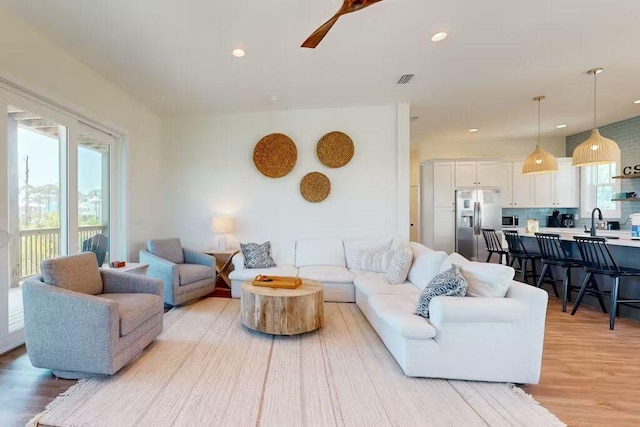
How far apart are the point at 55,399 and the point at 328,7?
345 centimetres

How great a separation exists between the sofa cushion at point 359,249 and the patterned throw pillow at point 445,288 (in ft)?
6.14

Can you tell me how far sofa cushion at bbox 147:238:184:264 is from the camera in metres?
3.98

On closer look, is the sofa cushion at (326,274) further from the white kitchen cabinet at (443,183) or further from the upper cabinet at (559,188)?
the upper cabinet at (559,188)

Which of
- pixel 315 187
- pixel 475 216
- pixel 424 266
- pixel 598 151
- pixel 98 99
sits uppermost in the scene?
pixel 98 99

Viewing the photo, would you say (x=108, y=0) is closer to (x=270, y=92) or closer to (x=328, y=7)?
(x=328, y=7)

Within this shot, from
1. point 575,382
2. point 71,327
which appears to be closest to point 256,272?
point 71,327

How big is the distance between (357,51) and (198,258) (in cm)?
349

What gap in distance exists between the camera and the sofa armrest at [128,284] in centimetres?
264

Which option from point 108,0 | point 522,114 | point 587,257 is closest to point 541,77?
point 522,114

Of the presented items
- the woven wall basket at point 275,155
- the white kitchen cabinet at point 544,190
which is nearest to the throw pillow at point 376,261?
the woven wall basket at point 275,155

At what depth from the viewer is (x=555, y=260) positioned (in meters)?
3.82

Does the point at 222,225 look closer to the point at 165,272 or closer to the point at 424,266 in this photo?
the point at 165,272

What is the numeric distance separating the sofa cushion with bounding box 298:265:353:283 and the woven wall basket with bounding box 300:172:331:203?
122cm

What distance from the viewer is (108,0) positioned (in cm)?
228
